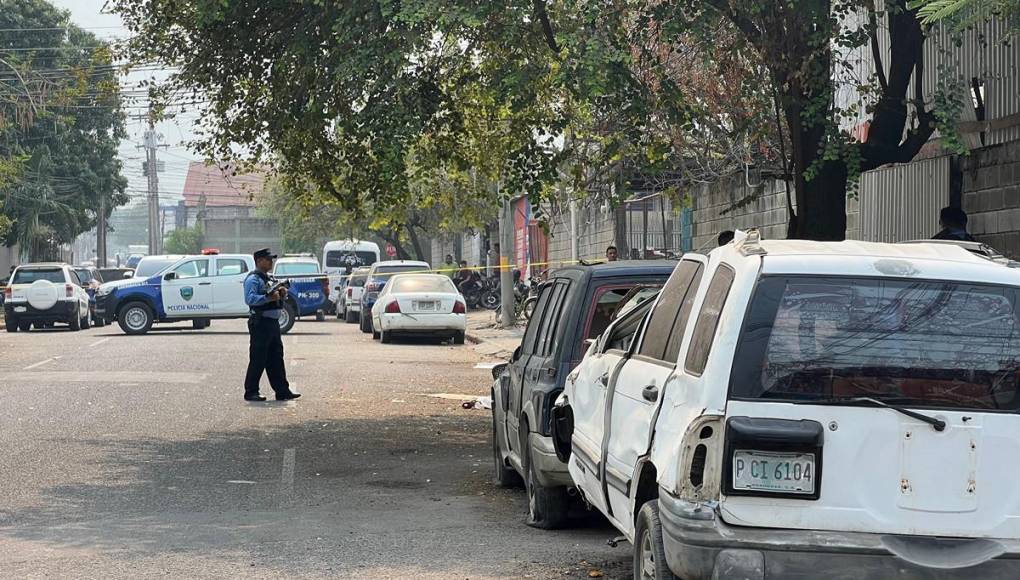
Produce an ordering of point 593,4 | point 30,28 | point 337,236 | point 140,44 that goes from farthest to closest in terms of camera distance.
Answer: point 337,236, point 30,28, point 140,44, point 593,4

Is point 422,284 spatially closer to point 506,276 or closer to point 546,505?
point 506,276

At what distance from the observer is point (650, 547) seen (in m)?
5.86

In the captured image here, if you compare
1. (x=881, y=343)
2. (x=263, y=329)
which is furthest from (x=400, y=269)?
(x=881, y=343)

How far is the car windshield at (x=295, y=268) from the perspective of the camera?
4373 centimetres

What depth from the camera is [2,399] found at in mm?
17188

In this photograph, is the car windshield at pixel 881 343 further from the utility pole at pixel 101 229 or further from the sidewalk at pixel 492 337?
the utility pole at pixel 101 229

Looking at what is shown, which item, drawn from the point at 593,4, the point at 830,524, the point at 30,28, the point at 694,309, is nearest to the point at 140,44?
the point at 593,4

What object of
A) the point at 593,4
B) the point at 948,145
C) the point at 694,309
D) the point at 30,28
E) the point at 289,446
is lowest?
the point at 289,446

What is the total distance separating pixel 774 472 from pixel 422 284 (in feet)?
82.1

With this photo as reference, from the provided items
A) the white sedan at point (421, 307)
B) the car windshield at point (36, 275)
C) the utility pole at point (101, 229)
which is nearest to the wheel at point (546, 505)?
the white sedan at point (421, 307)

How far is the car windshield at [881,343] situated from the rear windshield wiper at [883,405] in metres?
0.02

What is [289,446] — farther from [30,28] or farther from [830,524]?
[30,28]

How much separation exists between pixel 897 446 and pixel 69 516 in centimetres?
609

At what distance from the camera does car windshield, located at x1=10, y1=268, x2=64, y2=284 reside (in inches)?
1441
